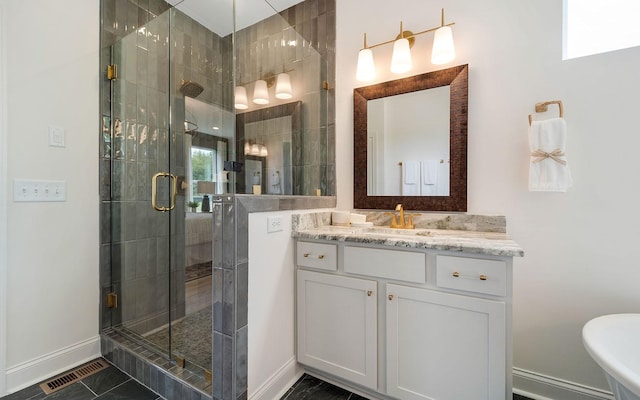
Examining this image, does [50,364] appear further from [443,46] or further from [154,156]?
[443,46]

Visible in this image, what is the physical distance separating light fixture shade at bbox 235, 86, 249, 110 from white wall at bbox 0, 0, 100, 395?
99cm

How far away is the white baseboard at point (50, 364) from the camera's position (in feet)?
5.08

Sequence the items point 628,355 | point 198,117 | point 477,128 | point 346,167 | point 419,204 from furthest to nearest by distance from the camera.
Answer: point 346,167 → point 198,117 → point 419,204 → point 477,128 → point 628,355

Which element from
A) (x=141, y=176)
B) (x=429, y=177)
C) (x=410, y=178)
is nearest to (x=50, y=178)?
(x=141, y=176)

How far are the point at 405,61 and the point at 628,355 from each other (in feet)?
5.93

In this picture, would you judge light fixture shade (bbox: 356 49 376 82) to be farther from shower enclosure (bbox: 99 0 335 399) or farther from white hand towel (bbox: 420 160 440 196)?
white hand towel (bbox: 420 160 440 196)

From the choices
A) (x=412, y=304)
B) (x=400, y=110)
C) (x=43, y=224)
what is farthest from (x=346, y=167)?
(x=43, y=224)

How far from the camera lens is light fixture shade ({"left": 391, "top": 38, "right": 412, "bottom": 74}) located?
1.79m

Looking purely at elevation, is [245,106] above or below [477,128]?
above

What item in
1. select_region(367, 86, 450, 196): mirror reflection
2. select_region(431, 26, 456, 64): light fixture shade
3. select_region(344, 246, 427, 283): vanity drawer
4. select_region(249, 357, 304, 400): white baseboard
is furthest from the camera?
select_region(367, 86, 450, 196): mirror reflection

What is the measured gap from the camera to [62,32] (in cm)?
175

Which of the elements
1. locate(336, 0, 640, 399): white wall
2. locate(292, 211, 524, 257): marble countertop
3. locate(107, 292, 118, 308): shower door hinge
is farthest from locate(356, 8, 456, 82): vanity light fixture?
locate(107, 292, 118, 308): shower door hinge

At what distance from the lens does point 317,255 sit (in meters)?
1.57

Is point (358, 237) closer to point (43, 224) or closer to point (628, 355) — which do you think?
point (628, 355)
